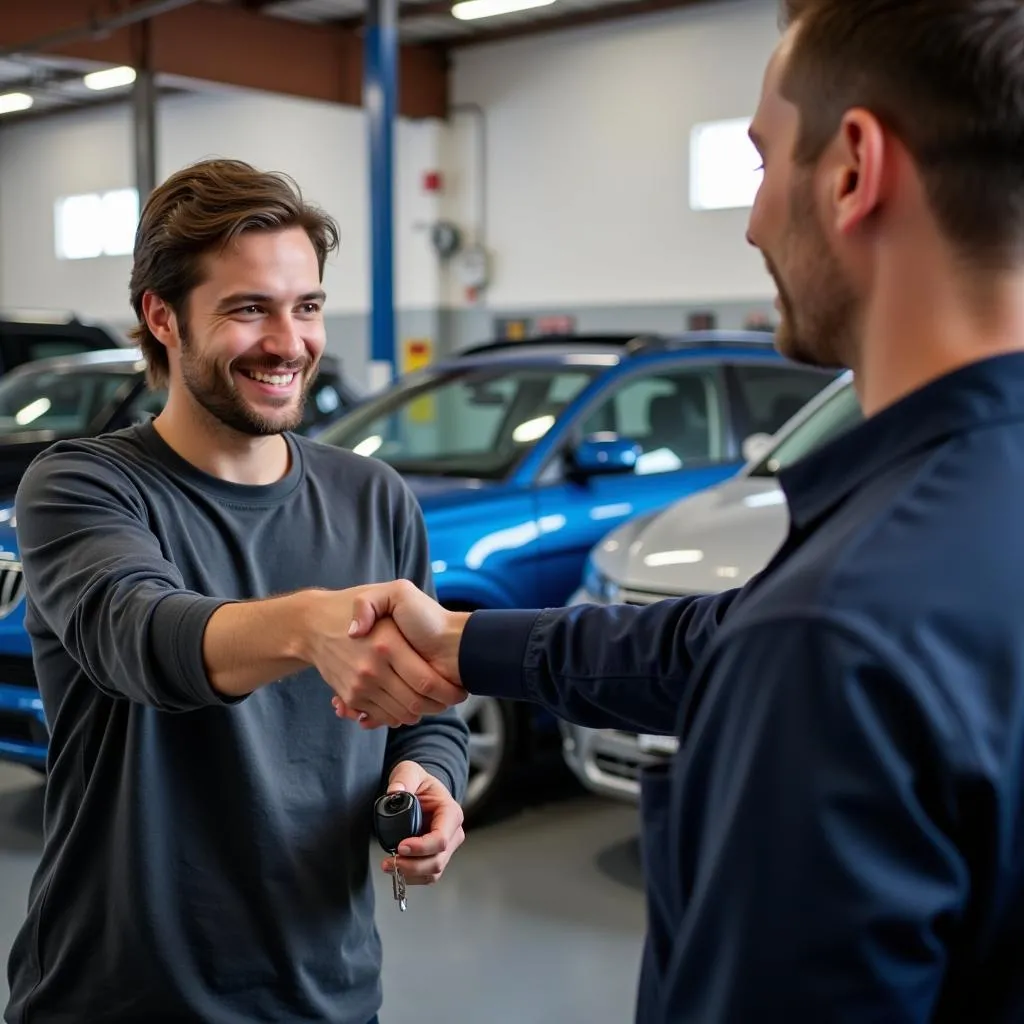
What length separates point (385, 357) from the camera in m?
10.9

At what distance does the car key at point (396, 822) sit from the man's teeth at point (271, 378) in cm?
58

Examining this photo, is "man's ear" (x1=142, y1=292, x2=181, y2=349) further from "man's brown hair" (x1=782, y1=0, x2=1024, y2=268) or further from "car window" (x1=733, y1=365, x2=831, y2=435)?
"car window" (x1=733, y1=365, x2=831, y2=435)

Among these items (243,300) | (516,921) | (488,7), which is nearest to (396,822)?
(243,300)

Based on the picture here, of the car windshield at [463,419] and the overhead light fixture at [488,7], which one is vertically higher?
the overhead light fixture at [488,7]

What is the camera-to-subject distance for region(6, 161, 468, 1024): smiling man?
153 centimetres

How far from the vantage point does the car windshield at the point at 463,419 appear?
17.1 ft

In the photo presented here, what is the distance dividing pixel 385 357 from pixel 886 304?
10.1 meters

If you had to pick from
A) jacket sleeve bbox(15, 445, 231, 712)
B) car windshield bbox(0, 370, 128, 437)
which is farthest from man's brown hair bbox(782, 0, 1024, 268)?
car windshield bbox(0, 370, 128, 437)

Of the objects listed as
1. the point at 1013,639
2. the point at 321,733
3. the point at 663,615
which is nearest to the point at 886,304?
the point at 1013,639

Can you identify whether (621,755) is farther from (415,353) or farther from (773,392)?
(415,353)

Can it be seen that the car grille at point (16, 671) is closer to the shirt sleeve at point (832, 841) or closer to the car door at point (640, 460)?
the car door at point (640, 460)

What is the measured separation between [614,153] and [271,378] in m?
12.2

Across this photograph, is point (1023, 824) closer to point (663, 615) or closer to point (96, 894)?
point (663, 615)

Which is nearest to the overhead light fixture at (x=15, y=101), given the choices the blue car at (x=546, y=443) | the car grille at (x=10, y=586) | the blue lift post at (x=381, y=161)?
the blue lift post at (x=381, y=161)
